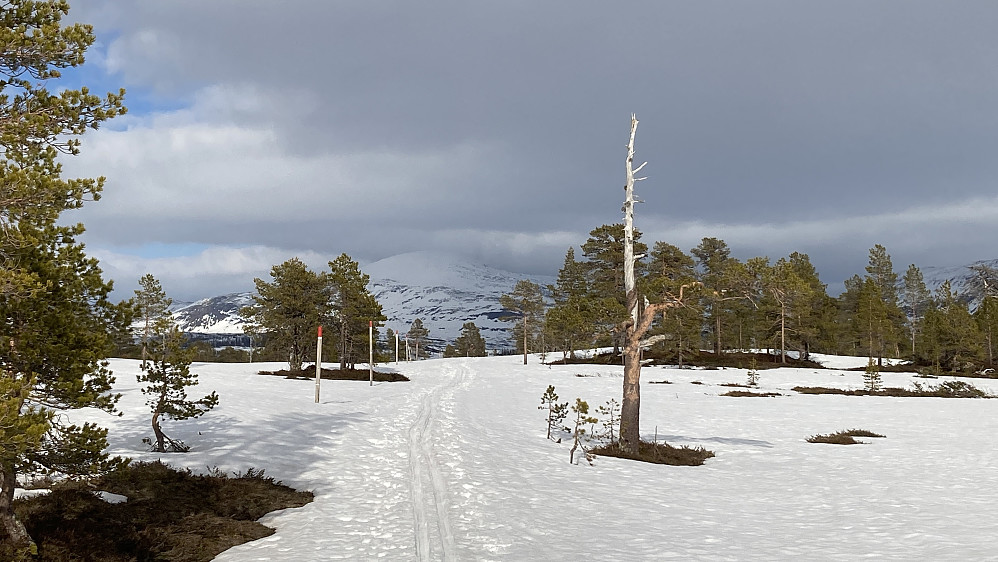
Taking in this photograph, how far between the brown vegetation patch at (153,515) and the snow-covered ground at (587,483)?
555 mm

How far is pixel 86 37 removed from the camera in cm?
599

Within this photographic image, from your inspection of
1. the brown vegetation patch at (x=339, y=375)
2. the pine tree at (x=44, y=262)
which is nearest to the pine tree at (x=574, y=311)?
the pine tree at (x=44, y=262)

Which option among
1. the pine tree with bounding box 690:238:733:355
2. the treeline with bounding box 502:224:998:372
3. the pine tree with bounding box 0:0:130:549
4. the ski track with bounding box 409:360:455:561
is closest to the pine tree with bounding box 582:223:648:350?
the treeline with bounding box 502:224:998:372

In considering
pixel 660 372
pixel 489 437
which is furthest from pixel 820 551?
pixel 660 372

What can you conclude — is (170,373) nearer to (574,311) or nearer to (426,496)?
(426,496)

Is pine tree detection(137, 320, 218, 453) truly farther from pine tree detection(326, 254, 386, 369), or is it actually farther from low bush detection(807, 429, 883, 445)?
pine tree detection(326, 254, 386, 369)

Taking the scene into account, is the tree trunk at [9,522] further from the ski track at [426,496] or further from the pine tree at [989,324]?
the pine tree at [989,324]

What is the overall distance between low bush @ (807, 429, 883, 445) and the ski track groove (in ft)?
39.8

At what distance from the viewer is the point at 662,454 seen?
15.2m

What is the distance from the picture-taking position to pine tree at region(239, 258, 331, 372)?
151ft

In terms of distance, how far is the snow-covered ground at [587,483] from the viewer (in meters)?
7.84

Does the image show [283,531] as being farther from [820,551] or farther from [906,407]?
[906,407]

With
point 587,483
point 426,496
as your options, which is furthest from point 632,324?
point 426,496

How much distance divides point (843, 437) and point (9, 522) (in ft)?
65.2
